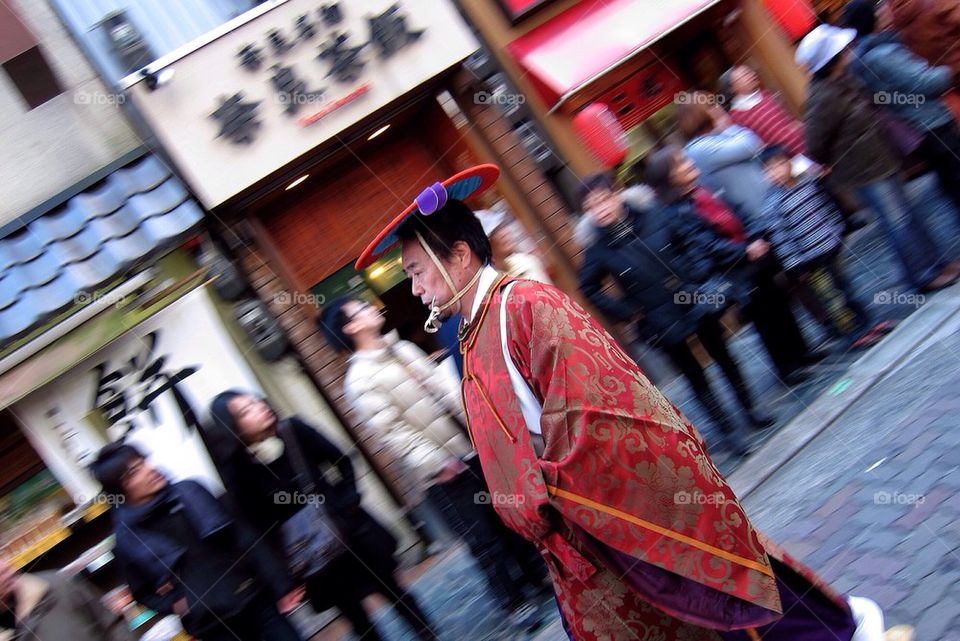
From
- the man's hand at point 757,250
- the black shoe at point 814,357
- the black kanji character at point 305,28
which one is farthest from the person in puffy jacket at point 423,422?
the black kanji character at point 305,28

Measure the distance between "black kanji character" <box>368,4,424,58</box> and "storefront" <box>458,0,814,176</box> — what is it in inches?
45.2

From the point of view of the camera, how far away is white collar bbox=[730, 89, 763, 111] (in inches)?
282

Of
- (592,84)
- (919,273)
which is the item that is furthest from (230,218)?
(919,273)

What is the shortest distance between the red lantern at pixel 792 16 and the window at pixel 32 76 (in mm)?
7019

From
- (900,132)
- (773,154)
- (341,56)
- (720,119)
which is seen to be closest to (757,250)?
(773,154)

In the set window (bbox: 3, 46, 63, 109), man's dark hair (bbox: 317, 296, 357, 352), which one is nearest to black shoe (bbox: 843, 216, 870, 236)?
man's dark hair (bbox: 317, 296, 357, 352)

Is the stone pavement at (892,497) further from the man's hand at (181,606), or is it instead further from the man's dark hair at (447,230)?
the man's hand at (181,606)

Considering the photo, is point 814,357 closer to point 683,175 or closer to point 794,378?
point 794,378

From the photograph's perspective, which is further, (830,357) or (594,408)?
(830,357)

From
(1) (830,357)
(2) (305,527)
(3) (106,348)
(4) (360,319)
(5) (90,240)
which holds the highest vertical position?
(5) (90,240)

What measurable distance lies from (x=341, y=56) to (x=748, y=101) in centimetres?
341

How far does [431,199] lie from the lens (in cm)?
286

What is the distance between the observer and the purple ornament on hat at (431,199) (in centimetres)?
284

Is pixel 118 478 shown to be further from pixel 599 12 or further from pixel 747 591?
pixel 599 12
